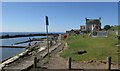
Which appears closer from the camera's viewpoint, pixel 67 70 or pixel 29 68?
pixel 67 70

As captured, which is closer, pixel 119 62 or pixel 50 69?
pixel 50 69

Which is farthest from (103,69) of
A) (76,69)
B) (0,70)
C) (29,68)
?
(0,70)

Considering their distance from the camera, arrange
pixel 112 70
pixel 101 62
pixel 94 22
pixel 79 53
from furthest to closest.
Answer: pixel 94 22, pixel 79 53, pixel 101 62, pixel 112 70

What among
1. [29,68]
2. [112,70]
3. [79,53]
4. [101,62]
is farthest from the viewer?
[79,53]

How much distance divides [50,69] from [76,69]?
1.65 metres

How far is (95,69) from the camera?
1609cm

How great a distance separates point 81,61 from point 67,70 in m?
4.32

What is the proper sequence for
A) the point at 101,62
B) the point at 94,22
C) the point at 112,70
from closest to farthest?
1. the point at 112,70
2. the point at 101,62
3. the point at 94,22

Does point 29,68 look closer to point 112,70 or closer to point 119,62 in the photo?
point 112,70

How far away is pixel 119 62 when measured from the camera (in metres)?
19.0

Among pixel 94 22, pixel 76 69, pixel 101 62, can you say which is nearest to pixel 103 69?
pixel 76 69

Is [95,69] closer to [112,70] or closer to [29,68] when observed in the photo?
[112,70]

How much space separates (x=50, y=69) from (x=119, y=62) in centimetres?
571

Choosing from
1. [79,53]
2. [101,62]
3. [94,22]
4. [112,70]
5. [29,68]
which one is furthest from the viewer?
[94,22]
